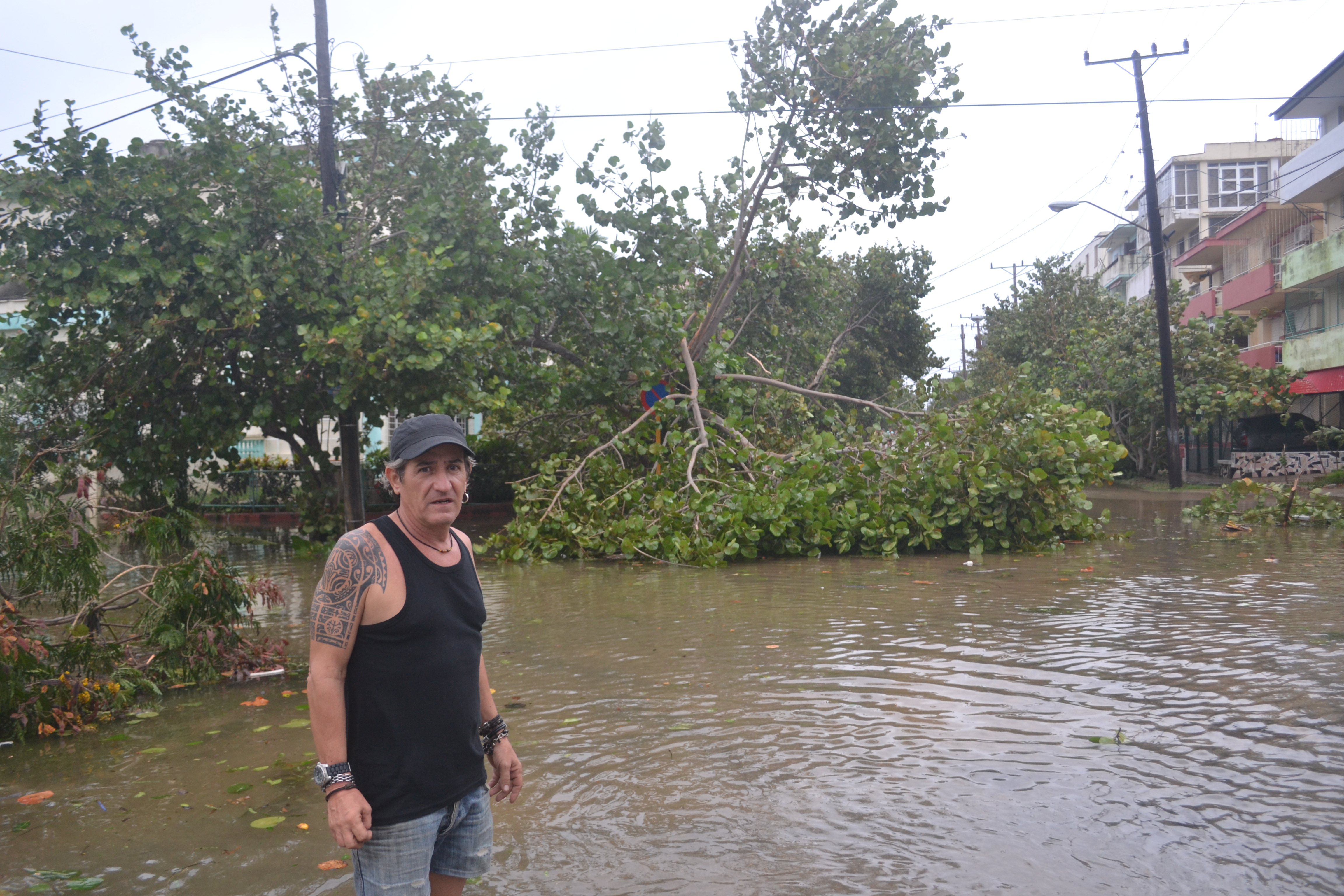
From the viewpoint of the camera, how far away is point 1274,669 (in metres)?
5.91

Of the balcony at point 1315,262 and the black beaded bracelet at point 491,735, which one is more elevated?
the balcony at point 1315,262

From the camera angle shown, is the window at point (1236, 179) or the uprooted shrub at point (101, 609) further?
the window at point (1236, 179)

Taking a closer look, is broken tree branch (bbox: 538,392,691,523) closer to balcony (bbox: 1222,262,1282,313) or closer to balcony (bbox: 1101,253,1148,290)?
balcony (bbox: 1222,262,1282,313)

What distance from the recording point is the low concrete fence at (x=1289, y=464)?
→ 27.4 metres

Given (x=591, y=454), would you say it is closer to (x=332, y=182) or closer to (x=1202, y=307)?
(x=332, y=182)

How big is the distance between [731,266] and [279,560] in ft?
26.3

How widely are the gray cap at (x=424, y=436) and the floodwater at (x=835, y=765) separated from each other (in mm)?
573

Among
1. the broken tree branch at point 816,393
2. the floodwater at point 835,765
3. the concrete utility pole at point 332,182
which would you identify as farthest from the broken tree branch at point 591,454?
the floodwater at point 835,765

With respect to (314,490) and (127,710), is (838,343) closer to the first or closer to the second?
(314,490)

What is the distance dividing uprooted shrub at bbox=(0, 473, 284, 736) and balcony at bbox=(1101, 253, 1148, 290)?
5665cm

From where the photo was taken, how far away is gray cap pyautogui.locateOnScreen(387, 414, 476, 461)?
2627mm

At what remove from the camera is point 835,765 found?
14.9 feet

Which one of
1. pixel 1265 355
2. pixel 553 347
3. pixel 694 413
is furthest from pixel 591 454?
pixel 1265 355

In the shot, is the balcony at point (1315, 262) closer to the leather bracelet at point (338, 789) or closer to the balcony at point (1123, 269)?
the balcony at point (1123, 269)
